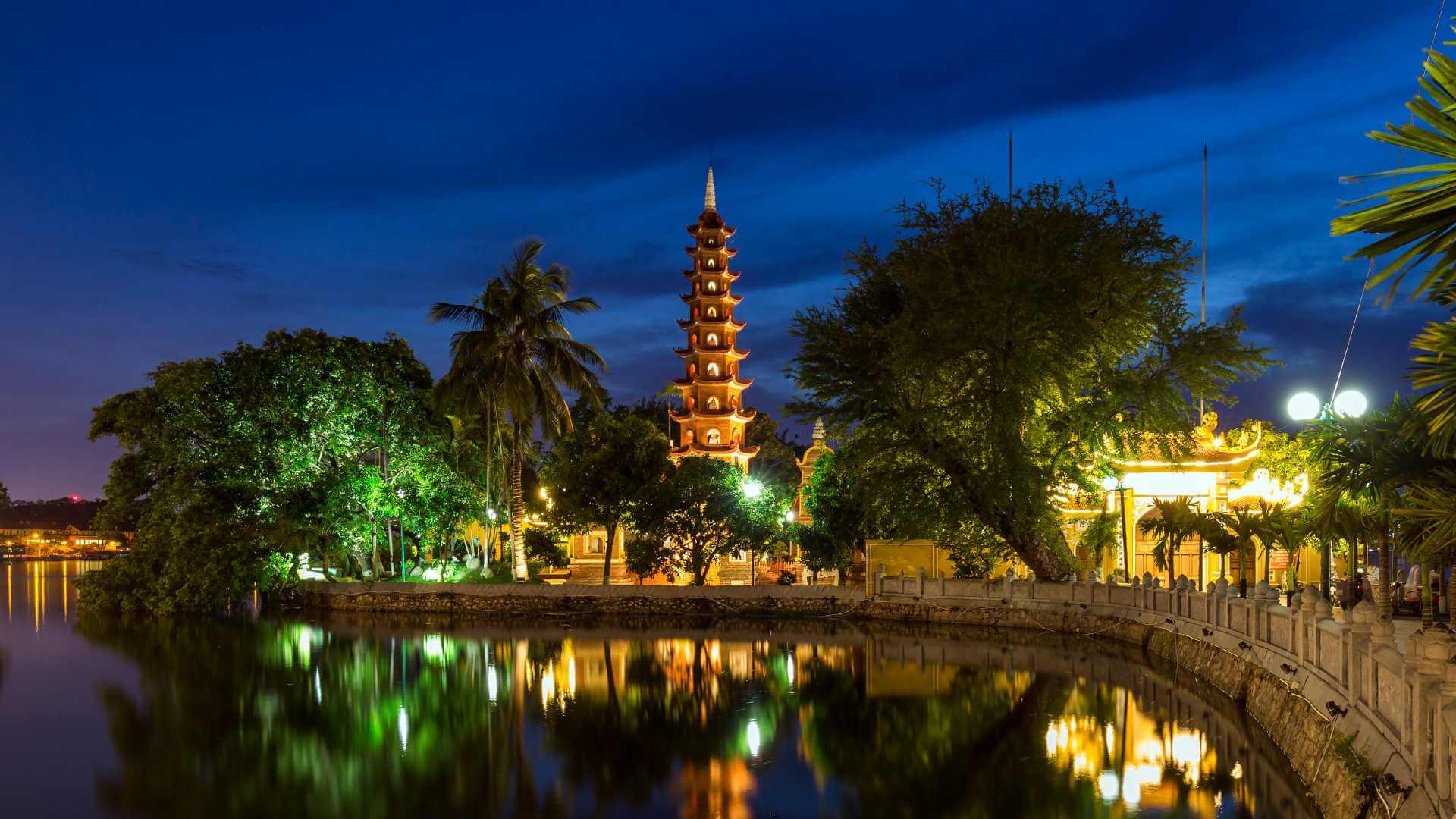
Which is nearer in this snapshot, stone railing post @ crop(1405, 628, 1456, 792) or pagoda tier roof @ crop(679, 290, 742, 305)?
stone railing post @ crop(1405, 628, 1456, 792)

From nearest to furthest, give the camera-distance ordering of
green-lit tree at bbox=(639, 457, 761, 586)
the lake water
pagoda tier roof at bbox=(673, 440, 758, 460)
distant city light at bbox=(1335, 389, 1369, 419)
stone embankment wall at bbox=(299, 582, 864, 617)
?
1. the lake water
2. distant city light at bbox=(1335, 389, 1369, 419)
3. stone embankment wall at bbox=(299, 582, 864, 617)
4. green-lit tree at bbox=(639, 457, 761, 586)
5. pagoda tier roof at bbox=(673, 440, 758, 460)

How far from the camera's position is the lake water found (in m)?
13.1

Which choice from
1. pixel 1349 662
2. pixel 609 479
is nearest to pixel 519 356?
pixel 609 479

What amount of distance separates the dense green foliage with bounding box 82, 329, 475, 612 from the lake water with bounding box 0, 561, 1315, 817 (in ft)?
22.9

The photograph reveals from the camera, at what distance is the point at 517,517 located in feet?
122

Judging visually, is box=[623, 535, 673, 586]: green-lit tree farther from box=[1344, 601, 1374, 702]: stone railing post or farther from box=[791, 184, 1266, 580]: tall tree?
box=[1344, 601, 1374, 702]: stone railing post

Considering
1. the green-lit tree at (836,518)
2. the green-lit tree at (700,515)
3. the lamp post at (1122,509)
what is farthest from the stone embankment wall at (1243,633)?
the green-lit tree at (836,518)

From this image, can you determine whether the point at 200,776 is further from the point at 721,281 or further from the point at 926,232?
the point at 721,281

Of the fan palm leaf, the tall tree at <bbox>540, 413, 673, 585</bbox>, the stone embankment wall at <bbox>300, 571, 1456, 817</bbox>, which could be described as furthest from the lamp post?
the fan palm leaf

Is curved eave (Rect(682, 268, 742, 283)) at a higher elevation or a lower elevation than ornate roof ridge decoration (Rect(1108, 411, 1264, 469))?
higher

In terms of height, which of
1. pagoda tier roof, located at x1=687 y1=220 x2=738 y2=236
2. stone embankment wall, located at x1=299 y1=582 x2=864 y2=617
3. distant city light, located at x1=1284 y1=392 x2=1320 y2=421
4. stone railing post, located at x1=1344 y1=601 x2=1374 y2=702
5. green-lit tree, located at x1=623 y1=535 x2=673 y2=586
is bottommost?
stone embankment wall, located at x1=299 y1=582 x2=864 y2=617

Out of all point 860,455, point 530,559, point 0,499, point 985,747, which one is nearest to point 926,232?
point 860,455

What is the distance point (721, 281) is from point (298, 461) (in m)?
27.4

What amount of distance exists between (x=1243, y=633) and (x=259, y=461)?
1129 inches
